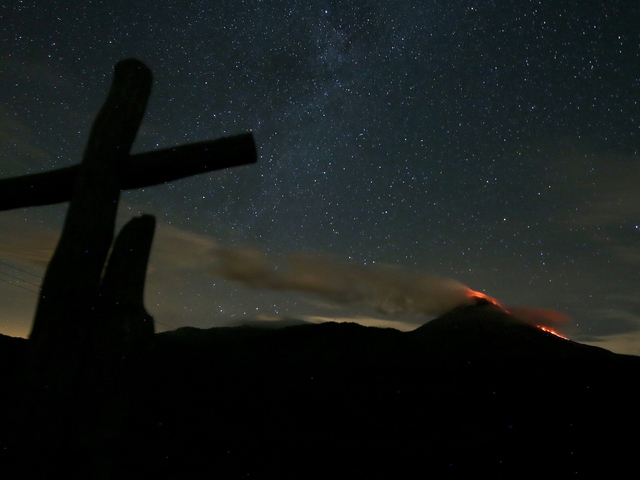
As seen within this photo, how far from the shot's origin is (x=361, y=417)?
643 cm

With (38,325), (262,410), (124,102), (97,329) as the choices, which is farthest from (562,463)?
(124,102)

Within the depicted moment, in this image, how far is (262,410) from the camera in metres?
6.13

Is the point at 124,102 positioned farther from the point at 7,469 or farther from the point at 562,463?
the point at 562,463

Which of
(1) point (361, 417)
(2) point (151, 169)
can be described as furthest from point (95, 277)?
(1) point (361, 417)

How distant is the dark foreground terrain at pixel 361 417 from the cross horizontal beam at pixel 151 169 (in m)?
1.57

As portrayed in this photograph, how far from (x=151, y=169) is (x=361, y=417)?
492cm

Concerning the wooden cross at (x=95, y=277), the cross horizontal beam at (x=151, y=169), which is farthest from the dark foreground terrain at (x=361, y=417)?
the cross horizontal beam at (x=151, y=169)

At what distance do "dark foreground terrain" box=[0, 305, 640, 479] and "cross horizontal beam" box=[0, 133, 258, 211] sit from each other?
1573 millimetres

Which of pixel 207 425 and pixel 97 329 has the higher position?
pixel 97 329

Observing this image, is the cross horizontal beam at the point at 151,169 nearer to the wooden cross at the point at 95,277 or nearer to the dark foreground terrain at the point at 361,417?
the wooden cross at the point at 95,277

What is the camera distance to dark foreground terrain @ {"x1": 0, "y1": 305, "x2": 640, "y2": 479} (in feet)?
15.9

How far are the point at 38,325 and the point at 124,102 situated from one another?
2.14 m

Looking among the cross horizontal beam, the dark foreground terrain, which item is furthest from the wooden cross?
the dark foreground terrain

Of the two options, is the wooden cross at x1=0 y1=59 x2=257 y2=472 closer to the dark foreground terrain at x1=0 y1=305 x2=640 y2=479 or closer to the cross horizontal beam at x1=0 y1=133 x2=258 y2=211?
the cross horizontal beam at x1=0 y1=133 x2=258 y2=211
